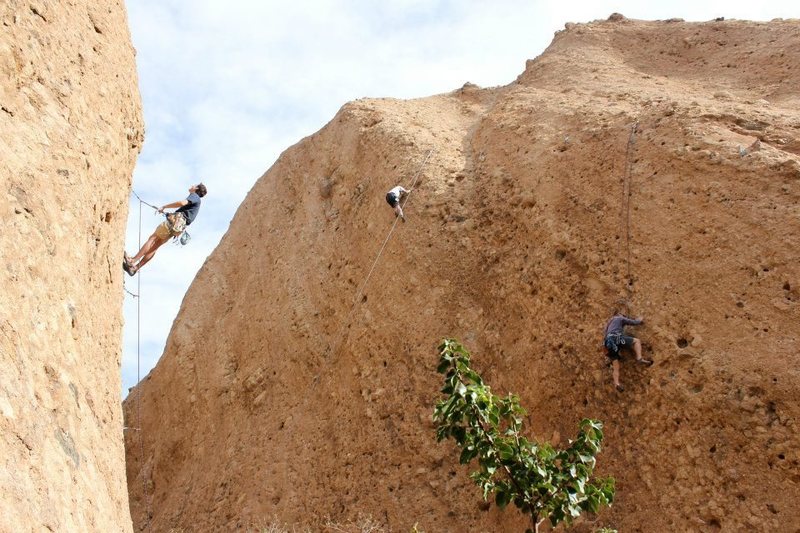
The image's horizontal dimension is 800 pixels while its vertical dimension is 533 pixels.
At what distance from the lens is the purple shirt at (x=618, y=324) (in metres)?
9.37

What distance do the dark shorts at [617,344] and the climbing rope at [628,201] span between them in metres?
0.72

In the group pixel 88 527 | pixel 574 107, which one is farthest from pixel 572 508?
pixel 574 107

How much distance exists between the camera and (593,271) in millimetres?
10406

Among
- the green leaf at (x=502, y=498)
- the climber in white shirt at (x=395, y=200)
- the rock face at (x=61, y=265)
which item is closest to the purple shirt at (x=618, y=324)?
the green leaf at (x=502, y=498)

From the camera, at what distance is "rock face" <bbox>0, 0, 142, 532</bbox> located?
479 centimetres

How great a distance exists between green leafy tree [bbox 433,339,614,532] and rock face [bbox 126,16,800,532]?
2538 millimetres

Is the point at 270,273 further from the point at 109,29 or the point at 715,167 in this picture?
the point at 715,167

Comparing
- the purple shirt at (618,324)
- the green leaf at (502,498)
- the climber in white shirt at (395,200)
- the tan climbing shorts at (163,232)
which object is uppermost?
the tan climbing shorts at (163,232)

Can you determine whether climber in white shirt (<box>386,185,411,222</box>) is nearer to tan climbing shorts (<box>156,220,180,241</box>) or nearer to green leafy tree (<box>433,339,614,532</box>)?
tan climbing shorts (<box>156,220,180,241</box>)

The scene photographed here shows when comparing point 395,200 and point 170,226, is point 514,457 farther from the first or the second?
point 170,226

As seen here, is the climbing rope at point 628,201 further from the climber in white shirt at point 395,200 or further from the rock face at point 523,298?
the climber in white shirt at point 395,200

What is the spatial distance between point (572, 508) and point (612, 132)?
23.4ft

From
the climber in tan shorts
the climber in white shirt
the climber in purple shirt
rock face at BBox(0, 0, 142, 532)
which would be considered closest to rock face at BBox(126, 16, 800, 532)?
the climber in purple shirt

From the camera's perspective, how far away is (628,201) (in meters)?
10.7
